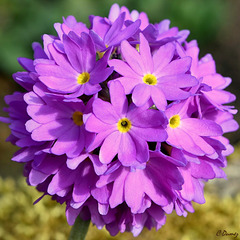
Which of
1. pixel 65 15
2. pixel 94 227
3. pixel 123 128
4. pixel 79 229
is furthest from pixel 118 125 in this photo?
pixel 65 15

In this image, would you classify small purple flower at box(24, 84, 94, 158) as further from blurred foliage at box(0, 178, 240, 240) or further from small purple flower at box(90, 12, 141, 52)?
blurred foliage at box(0, 178, 240, 240)

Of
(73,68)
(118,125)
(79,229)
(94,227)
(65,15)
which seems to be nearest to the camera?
(118,125)

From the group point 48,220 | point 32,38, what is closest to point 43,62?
point 48,220

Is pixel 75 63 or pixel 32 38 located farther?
pixel 32 38

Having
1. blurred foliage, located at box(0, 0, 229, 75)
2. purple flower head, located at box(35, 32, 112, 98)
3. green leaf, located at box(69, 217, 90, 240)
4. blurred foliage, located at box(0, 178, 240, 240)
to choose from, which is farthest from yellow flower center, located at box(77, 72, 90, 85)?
blurred foliage, located at box(0, 0, 229, 75)

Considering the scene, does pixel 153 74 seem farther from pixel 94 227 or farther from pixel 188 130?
pixel 94 227

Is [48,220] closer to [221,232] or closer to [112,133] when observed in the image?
[221,232]
